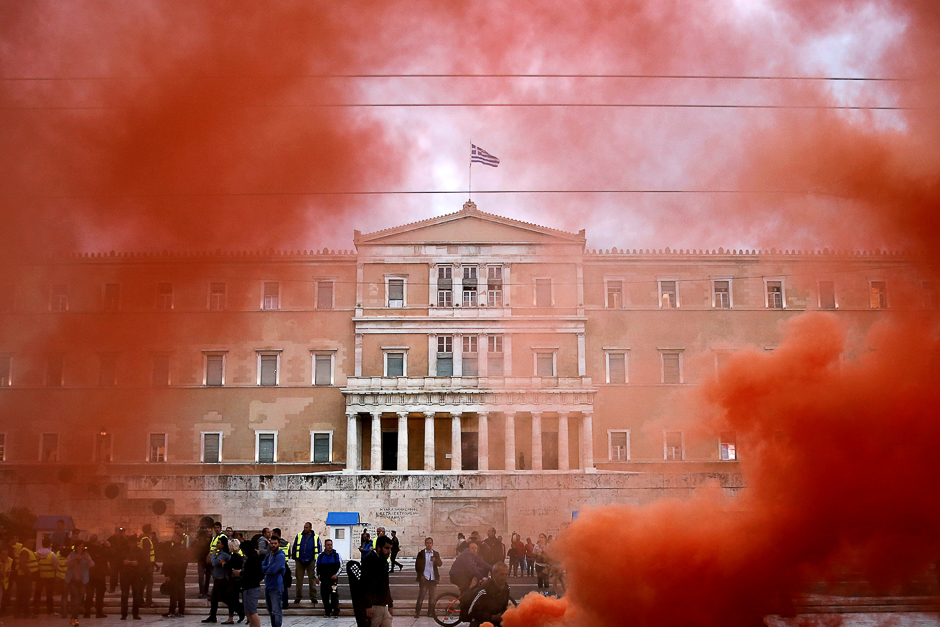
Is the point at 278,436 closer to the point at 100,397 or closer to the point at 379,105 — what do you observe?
A: the point at 100,397

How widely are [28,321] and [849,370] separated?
55.8 feet

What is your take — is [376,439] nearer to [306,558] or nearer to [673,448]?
[673,448]

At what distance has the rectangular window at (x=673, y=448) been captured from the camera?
4562 cm

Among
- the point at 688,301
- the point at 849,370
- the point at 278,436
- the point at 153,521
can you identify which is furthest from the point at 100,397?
the point at 688,301

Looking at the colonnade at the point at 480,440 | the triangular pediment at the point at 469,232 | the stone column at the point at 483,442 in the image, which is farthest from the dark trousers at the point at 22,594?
the triangular pediment at the point at 469,232

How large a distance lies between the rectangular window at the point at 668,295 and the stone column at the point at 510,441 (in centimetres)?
1107

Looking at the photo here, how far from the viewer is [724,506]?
39.3ft

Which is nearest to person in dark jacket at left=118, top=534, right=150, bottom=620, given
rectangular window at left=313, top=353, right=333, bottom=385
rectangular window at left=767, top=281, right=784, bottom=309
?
rectangular window at left=313, top=353, right=333, bottom=385

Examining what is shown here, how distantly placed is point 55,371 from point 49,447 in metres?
4.47

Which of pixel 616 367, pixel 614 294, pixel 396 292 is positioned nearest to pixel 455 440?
pixel 396 292

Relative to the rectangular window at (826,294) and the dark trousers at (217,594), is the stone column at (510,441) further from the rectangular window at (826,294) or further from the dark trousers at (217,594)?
the dark trousers at (217,594)

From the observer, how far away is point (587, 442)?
4478 centimetres

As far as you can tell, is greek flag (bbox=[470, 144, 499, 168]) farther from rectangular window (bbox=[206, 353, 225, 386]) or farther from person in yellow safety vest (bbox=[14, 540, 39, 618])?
rectangular window (bbox=[206, 353, 225, 386])

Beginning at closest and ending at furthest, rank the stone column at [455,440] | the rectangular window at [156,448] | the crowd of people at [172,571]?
the crowd of people at [172,571] < the stone column at [455,440] < the rectangular window at [156,448]
